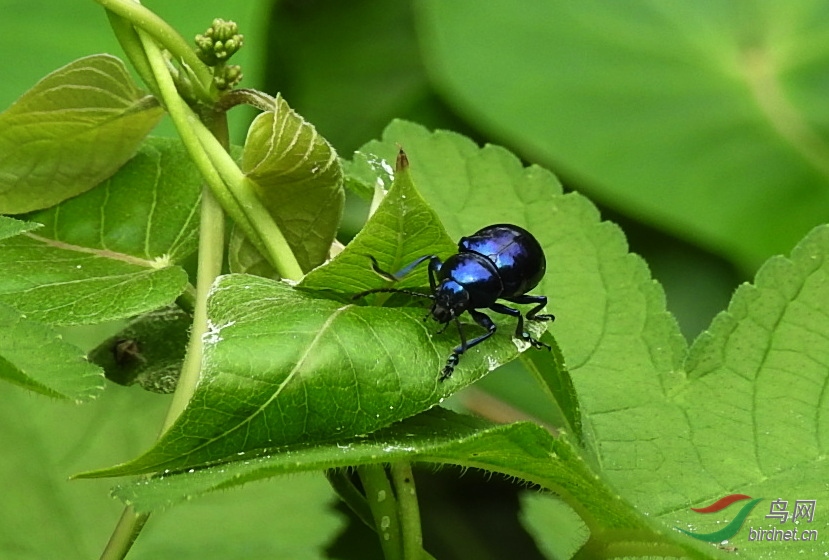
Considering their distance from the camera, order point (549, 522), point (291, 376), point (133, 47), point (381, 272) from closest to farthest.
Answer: point (291, 376) < point (381, 272) < point (133, 47) < point (549, 522)

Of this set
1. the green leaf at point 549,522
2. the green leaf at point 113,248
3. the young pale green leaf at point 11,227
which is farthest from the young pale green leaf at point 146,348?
the green leaf at point 549,522

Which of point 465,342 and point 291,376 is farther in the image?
point 465,342

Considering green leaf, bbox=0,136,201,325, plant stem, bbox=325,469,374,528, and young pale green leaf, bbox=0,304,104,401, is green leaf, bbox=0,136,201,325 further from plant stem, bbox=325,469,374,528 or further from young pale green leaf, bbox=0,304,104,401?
plant stem, bbox=325,469,374,528

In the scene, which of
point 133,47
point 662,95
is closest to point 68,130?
point 133,47

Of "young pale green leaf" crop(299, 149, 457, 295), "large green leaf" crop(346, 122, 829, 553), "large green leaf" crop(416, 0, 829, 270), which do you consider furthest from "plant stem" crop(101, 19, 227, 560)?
"large green leaf" crop(416, 0, 829, 270)

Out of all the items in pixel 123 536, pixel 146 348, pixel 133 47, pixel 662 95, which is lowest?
pixel 123 536

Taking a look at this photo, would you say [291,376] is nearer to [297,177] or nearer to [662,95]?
[297,177]

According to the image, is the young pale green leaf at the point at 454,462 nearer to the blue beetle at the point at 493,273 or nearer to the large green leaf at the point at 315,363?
the large green leaf at the point at 315,363
